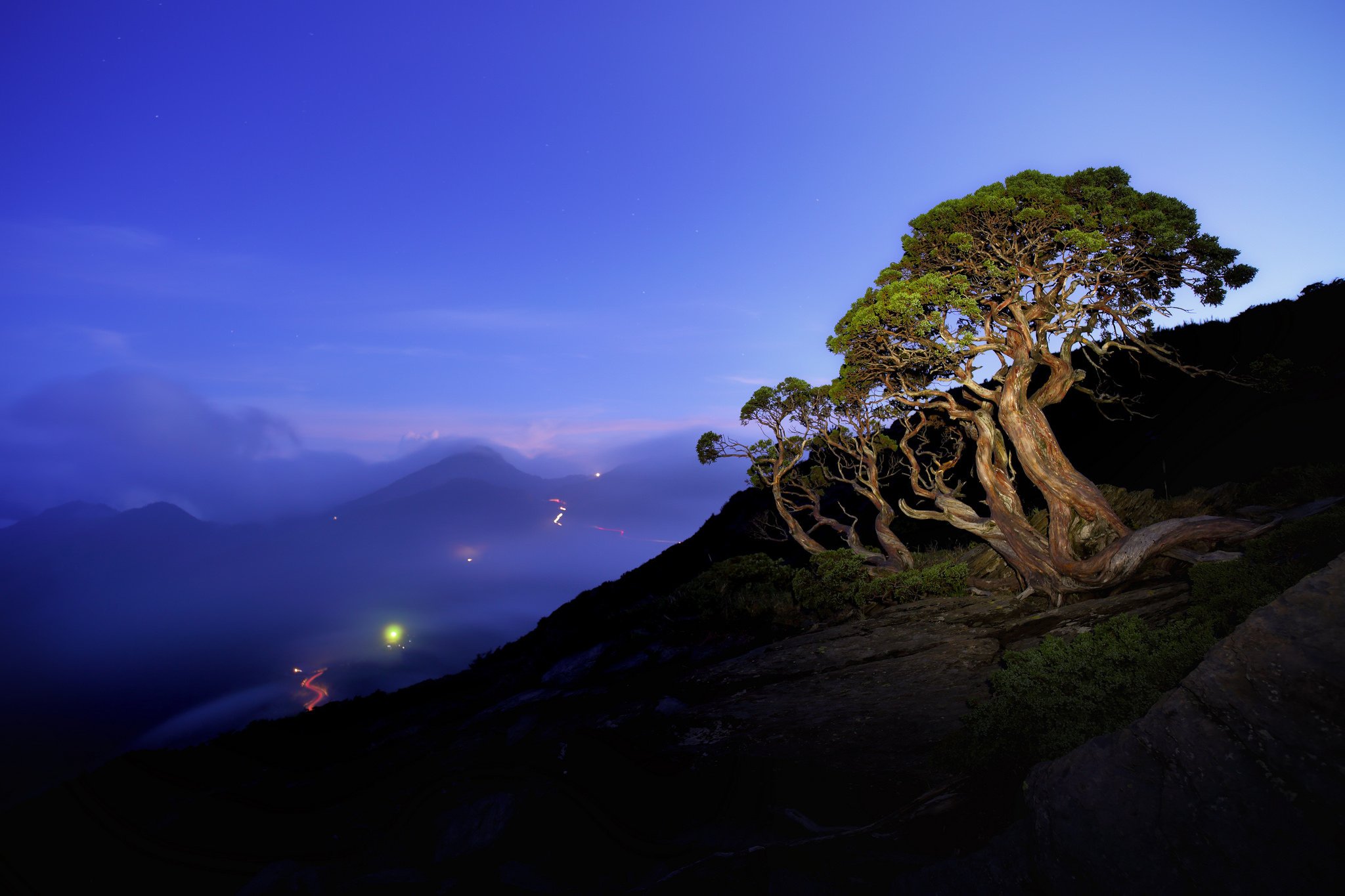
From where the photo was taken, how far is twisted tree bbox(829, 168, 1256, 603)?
12.3 meters

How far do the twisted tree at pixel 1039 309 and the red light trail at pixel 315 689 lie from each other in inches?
3682

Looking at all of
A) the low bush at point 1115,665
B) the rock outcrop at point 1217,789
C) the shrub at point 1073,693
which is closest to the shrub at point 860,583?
the low bush at point 1115,665

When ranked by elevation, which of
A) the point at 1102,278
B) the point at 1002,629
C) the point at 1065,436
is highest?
the point at 1102,278

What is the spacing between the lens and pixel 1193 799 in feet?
13.1

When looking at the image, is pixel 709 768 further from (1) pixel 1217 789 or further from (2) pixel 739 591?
(2) pixel 739 591

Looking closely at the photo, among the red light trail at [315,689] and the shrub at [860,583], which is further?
the red light trail at [315,689]

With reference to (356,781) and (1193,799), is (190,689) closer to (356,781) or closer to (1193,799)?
(356,781)

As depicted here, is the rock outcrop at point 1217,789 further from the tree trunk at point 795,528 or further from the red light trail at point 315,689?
the red light trail at point 315,689

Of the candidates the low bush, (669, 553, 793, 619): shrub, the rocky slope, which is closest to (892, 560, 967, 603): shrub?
the rocky slope

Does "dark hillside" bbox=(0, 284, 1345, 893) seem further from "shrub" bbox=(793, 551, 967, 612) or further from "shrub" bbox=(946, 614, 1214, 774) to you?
"shrub" bbox=(793, 551, 967, 612)

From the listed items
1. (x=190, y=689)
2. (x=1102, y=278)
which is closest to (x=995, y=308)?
(x=1102, y=278)

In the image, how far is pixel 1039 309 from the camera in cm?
1345

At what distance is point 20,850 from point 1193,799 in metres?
29.2

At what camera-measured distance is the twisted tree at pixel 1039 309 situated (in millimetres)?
12305
